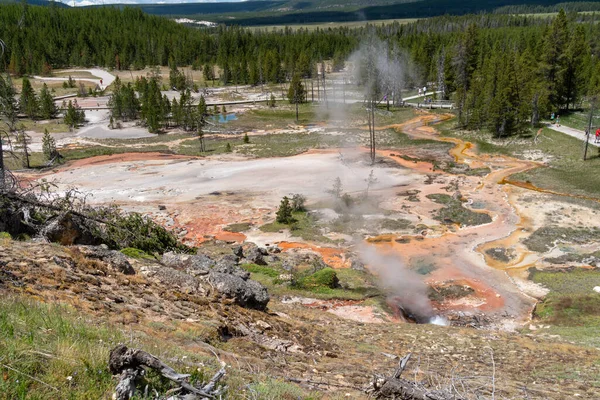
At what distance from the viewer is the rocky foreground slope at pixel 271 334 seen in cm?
880

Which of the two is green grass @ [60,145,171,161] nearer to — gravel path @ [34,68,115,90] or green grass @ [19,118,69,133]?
green grass @ [19,118,69,133]

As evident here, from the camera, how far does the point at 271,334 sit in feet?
38.3

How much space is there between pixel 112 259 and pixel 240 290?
3729 mm

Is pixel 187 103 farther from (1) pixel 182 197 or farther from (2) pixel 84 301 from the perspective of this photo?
(2) pixel 84 301

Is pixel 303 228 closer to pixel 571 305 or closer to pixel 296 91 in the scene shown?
pixel 571 305

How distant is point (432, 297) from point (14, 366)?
20.8 metres

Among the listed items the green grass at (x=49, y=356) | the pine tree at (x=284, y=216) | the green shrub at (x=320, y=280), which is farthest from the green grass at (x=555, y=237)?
the green grass at (x=49, y=356)

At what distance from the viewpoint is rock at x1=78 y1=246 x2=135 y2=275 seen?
40.8 feet

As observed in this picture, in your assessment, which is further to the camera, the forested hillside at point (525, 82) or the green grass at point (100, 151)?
the forested hillside at point (525, 82)

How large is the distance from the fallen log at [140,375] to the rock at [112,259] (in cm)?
743

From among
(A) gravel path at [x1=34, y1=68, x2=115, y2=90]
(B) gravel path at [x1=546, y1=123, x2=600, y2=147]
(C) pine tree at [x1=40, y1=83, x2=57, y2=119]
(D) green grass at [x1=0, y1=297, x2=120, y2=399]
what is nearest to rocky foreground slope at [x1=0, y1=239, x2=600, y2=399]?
(D) green grass at [x1=0, y1=297, x2=120, y2=399]

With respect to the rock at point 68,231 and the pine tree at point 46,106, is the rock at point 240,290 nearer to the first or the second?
the rock at point 68,231

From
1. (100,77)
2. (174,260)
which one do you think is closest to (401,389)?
(174,260)

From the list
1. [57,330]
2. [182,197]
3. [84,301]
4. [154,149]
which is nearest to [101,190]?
[182,197]
